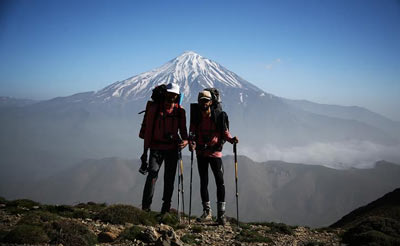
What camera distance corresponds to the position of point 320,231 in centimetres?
1144

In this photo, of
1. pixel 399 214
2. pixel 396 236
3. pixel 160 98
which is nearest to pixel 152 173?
pixel 160 98

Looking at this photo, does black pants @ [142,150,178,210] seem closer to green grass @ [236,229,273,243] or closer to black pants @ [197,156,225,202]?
black pants @ [197,156,225,202]

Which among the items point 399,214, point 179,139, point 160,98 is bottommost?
point 399,214

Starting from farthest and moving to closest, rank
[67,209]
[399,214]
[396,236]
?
1. [399,214]
2. [67,209]
3. [396,236]

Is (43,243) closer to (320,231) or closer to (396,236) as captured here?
(396,236)

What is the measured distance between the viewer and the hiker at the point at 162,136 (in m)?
9.31

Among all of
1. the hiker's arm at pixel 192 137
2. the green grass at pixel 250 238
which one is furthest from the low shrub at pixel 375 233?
the hiker's arm at pixel 192 137

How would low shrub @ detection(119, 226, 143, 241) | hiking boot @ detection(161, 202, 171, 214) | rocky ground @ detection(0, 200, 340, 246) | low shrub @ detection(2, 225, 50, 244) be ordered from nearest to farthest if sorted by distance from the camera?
low shrub @ detection(2, 225, 50, 244) → rocky ground @ detection(0, 200, 340, 246) → low shrub @ detection(119, 226, 143, 241) → hiking boot @ detection(161, 202, 171, 214)

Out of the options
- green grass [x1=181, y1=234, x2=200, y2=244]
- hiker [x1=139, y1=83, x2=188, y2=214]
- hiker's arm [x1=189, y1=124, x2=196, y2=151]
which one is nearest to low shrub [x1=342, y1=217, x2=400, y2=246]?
green grass [x1=181, y1=234, x2=200, y2=244]

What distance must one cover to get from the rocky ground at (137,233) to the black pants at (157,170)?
2.77ft

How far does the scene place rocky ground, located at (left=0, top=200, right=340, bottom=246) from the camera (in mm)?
6492

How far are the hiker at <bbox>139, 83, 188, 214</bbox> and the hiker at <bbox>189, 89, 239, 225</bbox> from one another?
436 millimetres

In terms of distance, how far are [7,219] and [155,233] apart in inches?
161

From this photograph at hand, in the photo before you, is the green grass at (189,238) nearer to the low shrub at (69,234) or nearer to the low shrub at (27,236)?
the low shrub at (69,234)
